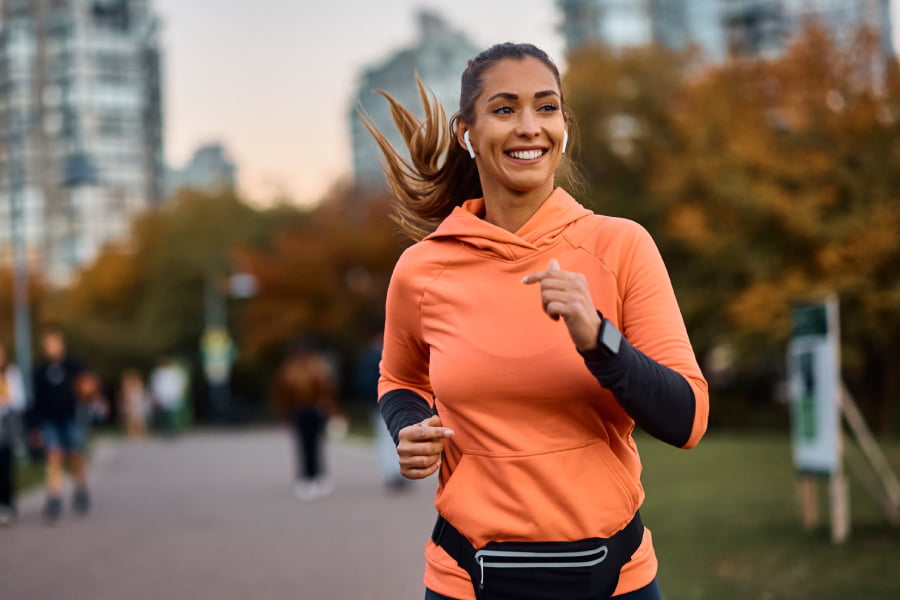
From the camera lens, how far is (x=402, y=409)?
286 cm

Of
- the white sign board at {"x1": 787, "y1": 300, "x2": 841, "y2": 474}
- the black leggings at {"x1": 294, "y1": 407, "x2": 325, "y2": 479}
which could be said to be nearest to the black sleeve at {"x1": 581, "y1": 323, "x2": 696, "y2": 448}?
the white sign board at {"x1": 787, "y1": 300, "x2": 841, "y2": 474}

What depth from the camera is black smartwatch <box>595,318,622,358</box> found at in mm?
2215

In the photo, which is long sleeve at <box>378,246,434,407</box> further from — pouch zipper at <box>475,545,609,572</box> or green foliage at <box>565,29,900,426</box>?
green foliage at <box>565,29,900,426</box>

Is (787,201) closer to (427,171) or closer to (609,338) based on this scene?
(427,171)

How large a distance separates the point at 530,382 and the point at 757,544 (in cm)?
779

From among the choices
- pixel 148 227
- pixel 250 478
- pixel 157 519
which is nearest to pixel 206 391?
pixel 148 227

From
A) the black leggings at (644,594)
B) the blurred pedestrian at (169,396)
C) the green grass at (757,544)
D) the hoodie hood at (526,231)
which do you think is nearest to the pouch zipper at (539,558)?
the black leggings at (644,594)

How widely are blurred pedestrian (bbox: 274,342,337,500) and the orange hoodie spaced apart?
13.1 metres

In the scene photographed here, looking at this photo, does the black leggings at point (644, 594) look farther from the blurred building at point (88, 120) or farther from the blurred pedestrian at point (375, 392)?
the blurred building at point (88, 120)

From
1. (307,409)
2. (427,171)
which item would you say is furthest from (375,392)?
(427,171)

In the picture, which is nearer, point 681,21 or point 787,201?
point 787,201

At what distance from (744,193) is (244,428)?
82.4ft

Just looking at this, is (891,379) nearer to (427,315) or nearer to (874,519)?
(874,519)

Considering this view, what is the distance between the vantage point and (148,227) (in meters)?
66.3
